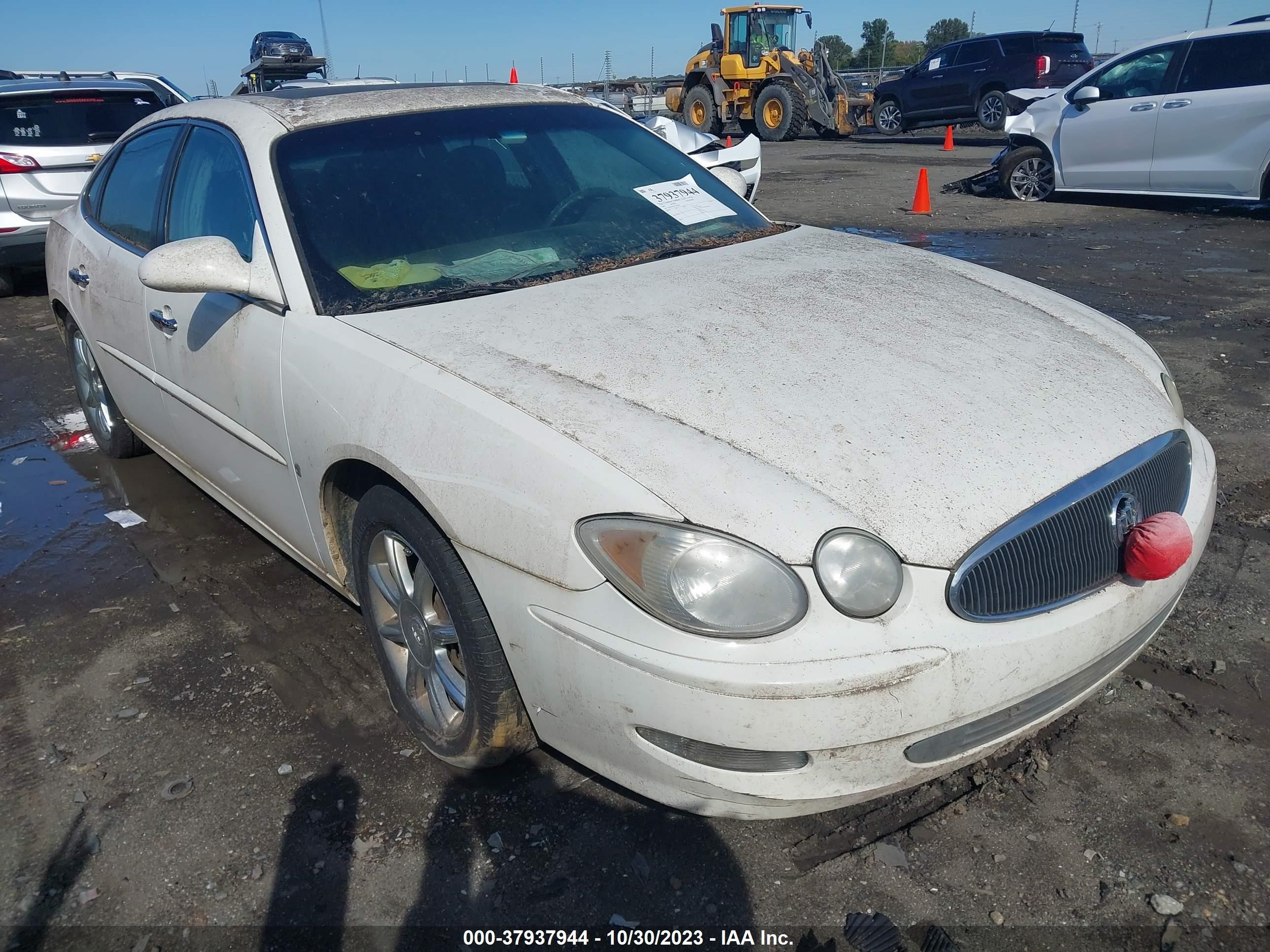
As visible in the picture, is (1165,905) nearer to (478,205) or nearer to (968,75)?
(478,205)

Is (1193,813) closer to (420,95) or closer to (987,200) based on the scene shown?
(420,95)

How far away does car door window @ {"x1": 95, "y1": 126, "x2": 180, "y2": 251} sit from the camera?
354 centimetres

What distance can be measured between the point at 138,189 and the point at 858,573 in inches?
132

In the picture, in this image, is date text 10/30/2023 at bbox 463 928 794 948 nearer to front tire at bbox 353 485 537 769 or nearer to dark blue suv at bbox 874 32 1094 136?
front tire at bbox 353 485 537 769

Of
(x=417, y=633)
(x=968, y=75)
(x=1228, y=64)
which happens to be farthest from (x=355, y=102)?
(x=968, y=75)

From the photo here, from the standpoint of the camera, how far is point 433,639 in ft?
7.88

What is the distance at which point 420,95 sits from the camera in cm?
324

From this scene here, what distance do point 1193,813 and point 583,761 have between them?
1.42 meters

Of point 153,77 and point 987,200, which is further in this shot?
point 987,200

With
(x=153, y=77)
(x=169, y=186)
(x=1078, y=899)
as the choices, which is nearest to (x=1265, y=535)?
(x=1078, y=899)

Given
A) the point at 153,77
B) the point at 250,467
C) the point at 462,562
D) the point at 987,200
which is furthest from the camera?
the point at 987,200

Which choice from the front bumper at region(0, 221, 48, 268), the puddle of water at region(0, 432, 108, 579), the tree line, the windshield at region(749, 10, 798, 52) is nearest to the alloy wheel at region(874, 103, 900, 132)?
the windshield at region(749, 10, 798, 52)

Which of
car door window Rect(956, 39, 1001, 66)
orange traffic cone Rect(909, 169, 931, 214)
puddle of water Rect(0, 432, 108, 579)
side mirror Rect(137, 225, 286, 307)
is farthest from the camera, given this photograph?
car door window Rect(956, 39, 1001, 66)

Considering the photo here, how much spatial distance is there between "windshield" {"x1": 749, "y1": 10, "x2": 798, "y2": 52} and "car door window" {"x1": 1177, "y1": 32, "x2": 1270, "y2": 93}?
1219 cm
